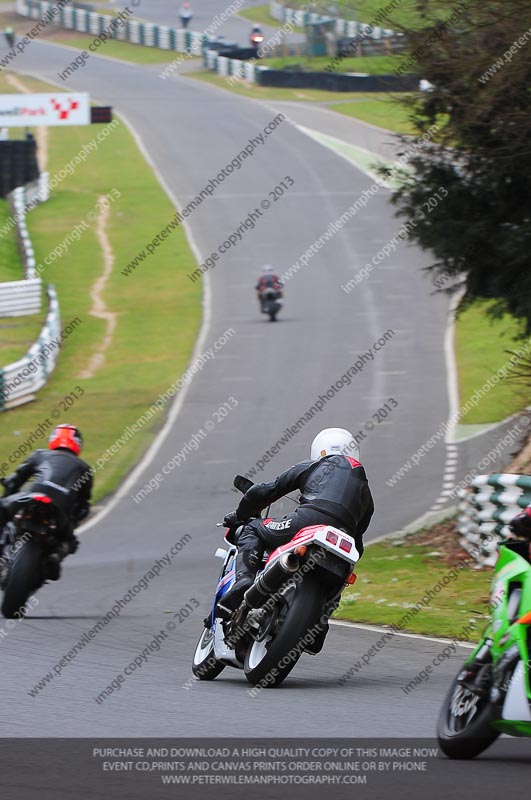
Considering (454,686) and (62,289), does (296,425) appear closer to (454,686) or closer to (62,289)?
(62,289)

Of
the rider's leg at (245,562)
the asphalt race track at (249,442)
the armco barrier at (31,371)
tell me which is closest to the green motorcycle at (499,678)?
the asphalt race track at (249,442)

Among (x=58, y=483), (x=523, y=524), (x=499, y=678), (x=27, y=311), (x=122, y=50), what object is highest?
(x=523, y=524)

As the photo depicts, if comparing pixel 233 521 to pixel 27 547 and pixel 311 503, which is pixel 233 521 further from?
pixel 27 547

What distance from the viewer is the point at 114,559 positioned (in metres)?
15.4

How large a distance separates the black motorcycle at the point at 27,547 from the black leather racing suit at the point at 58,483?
2.8 inches

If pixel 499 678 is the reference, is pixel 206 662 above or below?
below

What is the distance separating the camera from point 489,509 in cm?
1429

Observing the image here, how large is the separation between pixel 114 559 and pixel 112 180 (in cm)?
3530

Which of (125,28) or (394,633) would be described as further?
(125,28)

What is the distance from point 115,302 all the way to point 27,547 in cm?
2506

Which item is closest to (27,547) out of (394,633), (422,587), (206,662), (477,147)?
(206,662)

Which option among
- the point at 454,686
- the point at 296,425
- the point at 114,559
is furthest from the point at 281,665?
the point at 296,425

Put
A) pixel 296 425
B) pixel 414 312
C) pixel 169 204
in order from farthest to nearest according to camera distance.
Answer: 1. pixel 169 204
2. pixel 414 312
3. pixel 296 425

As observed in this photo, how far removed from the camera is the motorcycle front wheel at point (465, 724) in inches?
227
